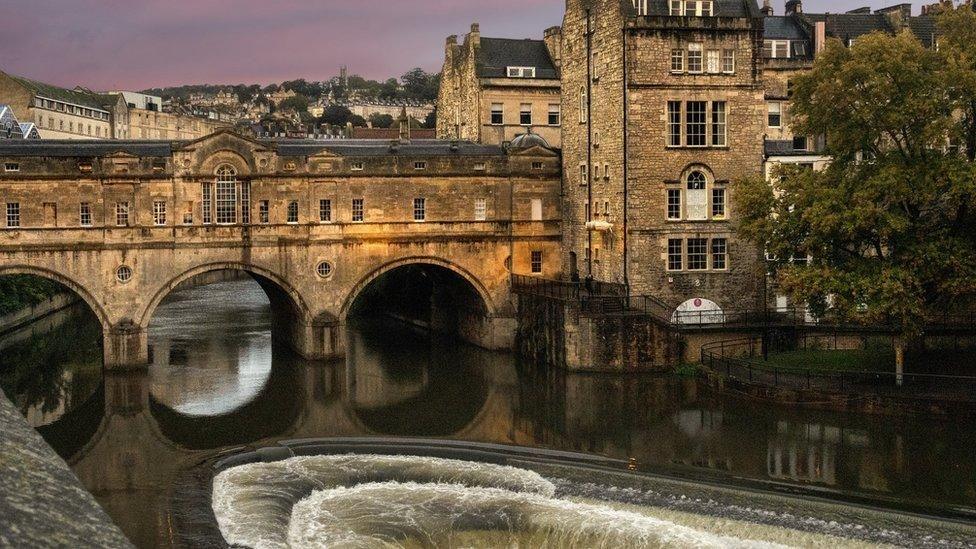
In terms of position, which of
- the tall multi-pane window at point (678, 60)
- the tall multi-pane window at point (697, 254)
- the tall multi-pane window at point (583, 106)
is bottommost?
the tall multi-pane window at point (697, 254)

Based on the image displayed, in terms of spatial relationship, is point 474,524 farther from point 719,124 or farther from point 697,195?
point 719,124

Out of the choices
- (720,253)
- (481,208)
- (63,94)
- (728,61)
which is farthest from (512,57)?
(63,94)

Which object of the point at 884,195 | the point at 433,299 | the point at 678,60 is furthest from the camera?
the point at 433,299

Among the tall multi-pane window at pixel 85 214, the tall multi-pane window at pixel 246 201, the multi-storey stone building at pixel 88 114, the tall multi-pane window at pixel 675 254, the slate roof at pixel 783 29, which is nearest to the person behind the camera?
the tall multi-pane window at pixel 85 214

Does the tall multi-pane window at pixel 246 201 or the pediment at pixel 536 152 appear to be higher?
the pediment at pixel 536 152

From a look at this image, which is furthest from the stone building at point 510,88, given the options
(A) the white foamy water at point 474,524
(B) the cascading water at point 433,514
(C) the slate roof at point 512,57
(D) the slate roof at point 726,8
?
(A) the white foamy water at point 474,524

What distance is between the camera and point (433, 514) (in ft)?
89.9

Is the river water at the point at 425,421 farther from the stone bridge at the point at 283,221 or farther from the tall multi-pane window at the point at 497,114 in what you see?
the tall multi-pane window at the point at 497,114

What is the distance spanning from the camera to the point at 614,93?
48156mm

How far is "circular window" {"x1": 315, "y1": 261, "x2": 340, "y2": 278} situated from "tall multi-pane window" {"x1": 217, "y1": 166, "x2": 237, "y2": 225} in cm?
425

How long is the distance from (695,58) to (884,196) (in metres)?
12.4

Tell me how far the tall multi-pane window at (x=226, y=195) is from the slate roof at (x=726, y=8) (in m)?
19.6

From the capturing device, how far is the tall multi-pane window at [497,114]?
64875mm

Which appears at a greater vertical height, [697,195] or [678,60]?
[678,60]
